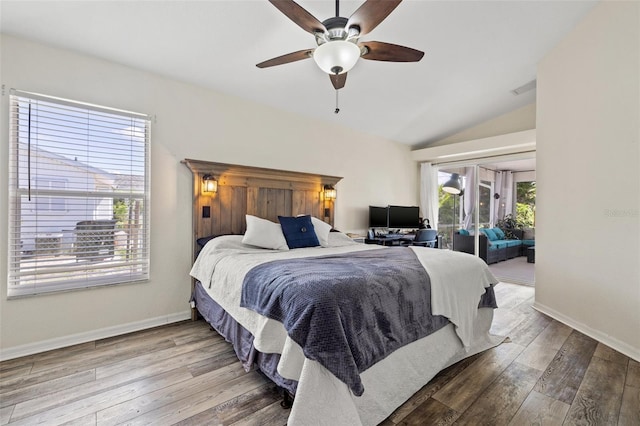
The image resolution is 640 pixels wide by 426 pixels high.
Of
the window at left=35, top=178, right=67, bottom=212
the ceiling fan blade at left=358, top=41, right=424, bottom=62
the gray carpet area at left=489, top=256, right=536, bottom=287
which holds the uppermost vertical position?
the ceiling fan blade at left=358, top=41, right=424, bottom=62

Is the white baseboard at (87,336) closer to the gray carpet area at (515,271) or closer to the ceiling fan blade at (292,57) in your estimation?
the ceiling fan blade at (292,57)

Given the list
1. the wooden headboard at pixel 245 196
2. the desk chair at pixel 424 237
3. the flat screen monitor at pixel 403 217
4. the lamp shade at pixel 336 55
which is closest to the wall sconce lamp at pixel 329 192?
the wooden headboard at pixel 245 196

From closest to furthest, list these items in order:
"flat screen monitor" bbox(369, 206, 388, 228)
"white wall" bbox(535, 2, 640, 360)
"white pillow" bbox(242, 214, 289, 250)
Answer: "white wall" bbox(535, 2, 640, 360) → "white pillow" bbox(242, 214, 289, 250) → "flat screen monitor" bbox(369, 206, 388, 228)

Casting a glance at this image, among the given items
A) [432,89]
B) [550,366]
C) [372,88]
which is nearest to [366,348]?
[550,366]

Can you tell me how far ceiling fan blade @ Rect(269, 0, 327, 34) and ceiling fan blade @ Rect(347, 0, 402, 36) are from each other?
8.3 inches

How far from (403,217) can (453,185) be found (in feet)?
4.93

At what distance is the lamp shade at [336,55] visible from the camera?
174 centimetres

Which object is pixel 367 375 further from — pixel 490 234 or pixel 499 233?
pixel 499 233

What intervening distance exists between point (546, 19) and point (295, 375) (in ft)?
13.0

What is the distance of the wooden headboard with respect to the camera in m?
3.14

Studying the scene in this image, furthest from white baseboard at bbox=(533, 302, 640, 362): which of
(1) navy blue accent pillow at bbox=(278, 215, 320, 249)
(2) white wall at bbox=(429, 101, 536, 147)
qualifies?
(2) white wall at bbox=(429, 101, 536, 147)

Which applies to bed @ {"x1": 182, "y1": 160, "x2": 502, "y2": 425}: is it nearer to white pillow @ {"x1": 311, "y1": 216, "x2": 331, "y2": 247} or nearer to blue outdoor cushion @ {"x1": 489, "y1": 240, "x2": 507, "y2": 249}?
white pillow @ {"x1": 311, "y1": 216, "x2": 331, "y2": 247}

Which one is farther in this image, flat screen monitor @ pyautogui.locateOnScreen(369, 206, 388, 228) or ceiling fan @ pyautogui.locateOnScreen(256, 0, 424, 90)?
flat screen monitor @ pyautogui.locateOnScreen(369, 206, 388, 228)

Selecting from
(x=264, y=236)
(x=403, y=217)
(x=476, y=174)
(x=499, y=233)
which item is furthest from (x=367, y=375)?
(x=499, y=233)
